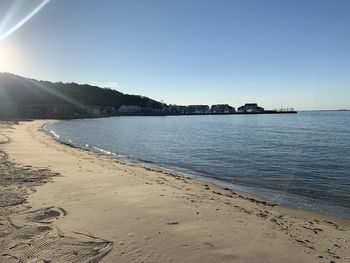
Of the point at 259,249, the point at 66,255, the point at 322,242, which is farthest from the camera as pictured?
the point at 322,242

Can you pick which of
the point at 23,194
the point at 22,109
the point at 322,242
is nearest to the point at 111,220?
the point at 23,194

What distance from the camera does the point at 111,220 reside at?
9.76 m

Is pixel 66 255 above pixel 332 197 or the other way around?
above

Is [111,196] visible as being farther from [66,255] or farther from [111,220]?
[66,255]

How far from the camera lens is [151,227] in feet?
30.2

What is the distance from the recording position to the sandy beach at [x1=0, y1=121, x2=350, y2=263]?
24.8 feet

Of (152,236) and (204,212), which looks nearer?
(152,236)

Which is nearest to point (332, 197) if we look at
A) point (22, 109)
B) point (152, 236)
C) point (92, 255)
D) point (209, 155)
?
point (152, 236)

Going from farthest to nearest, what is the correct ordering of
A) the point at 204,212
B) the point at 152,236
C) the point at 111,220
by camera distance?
the point at 204,212 → the point at 111,220 → the point at 152,236

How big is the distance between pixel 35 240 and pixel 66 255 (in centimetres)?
114

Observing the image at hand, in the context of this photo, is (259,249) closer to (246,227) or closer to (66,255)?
(246,227)

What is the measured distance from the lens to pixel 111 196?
12.9m

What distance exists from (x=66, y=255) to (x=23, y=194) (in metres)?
5.71

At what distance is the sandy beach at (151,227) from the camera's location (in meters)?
7.55
